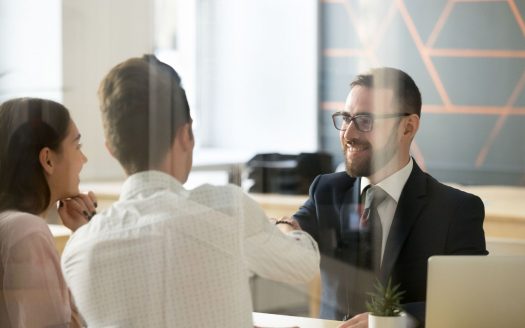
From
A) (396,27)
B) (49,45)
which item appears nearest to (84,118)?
(49,45)

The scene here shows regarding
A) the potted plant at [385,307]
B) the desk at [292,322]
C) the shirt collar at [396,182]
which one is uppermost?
the shirt collar at [396,182]

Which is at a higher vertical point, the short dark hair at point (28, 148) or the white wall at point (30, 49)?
the white wall at point (30, 49)

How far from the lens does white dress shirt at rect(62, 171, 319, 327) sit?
1.70 metres

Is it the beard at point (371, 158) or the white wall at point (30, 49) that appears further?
the white wall at point (30, 49)

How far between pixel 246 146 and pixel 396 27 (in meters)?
0.38

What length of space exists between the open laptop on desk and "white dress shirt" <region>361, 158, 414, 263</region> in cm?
11

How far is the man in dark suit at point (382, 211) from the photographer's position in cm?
179

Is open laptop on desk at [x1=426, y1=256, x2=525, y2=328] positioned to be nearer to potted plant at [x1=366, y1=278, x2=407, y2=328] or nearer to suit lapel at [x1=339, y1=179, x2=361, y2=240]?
potted plant at [x1=366, y1=278, x2=407, y2=328]

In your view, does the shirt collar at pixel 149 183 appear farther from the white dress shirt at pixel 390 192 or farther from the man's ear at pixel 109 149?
the white dress shirt at pixel 390 192

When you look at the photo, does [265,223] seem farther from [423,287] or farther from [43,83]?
[43,83]

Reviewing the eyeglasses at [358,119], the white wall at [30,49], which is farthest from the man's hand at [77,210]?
the eyeglasses at [358,119]

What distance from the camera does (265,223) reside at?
5.63 feet

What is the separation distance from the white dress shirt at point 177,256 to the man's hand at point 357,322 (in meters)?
0.16

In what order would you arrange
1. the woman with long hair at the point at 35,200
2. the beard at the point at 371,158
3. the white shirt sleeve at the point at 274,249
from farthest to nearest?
the woman with long hair at the point at 35,200, the beard at the point at 371,158, the white shirt sleeve at the point at 274,249
